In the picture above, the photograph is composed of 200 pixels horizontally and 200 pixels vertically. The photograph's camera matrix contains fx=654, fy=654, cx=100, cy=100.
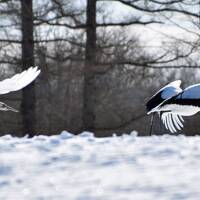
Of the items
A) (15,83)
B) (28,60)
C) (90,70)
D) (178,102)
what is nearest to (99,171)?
(15,83)

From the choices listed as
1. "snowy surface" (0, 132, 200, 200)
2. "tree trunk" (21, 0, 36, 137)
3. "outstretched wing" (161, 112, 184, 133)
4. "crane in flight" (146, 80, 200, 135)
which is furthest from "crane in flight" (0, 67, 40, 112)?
"tree trunk" (21, 0, 36, 137)

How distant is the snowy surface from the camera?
354cm

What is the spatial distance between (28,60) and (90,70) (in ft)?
6.14

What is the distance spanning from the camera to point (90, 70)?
18.7 meters

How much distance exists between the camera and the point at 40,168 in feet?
14.5

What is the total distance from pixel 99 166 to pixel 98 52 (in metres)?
14.8

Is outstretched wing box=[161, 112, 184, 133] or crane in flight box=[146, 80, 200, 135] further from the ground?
crane in flight box=[146, 80, 200, 135]

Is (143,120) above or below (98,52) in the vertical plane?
below

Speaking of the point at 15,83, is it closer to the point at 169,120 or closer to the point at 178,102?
the point at 178,102

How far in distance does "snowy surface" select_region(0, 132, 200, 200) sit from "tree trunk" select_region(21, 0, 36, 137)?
1325 cm

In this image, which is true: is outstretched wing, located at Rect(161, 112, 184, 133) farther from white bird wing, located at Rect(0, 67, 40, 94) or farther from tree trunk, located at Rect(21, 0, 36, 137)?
tree trunk, located at Rect(21, 0, 36, 137)

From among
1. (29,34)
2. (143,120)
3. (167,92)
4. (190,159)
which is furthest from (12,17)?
(190,159)

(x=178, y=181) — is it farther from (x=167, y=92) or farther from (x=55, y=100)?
(x=55, y=100)

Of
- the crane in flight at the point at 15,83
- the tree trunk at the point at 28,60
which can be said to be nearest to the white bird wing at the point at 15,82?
the crane in flight at the point at 15,83
